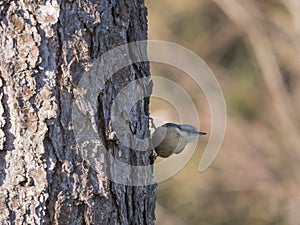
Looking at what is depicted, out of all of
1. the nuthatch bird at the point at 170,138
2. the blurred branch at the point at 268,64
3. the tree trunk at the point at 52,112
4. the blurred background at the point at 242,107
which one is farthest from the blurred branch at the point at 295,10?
the tree trunk at the point at 52,112

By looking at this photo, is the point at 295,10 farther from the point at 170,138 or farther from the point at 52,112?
the point at 52,112

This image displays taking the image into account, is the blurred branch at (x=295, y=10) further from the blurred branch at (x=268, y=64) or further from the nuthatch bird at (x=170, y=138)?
the nuthatch bird at (x=170, y=138)

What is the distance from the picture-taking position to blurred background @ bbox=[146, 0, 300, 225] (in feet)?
22.2

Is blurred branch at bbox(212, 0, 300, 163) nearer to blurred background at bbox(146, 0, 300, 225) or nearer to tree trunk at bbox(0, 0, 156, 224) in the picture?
blurred background at bbox(146, 0, 300, 225)

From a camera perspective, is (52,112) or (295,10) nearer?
(52,112)

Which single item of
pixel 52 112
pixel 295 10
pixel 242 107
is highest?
pixel 295 10

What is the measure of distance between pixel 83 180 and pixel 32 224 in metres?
0.18

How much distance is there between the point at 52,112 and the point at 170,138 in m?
0.63

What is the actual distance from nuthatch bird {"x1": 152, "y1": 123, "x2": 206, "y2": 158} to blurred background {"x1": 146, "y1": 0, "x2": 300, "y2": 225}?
12.1 ft

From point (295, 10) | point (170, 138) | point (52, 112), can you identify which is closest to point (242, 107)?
point (295, 10)

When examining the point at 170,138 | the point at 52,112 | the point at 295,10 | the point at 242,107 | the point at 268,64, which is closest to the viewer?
the point at 52,112

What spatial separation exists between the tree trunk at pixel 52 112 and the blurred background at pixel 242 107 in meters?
4.29

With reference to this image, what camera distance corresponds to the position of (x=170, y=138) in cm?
237

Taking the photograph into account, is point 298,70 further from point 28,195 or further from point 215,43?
point 28,195
